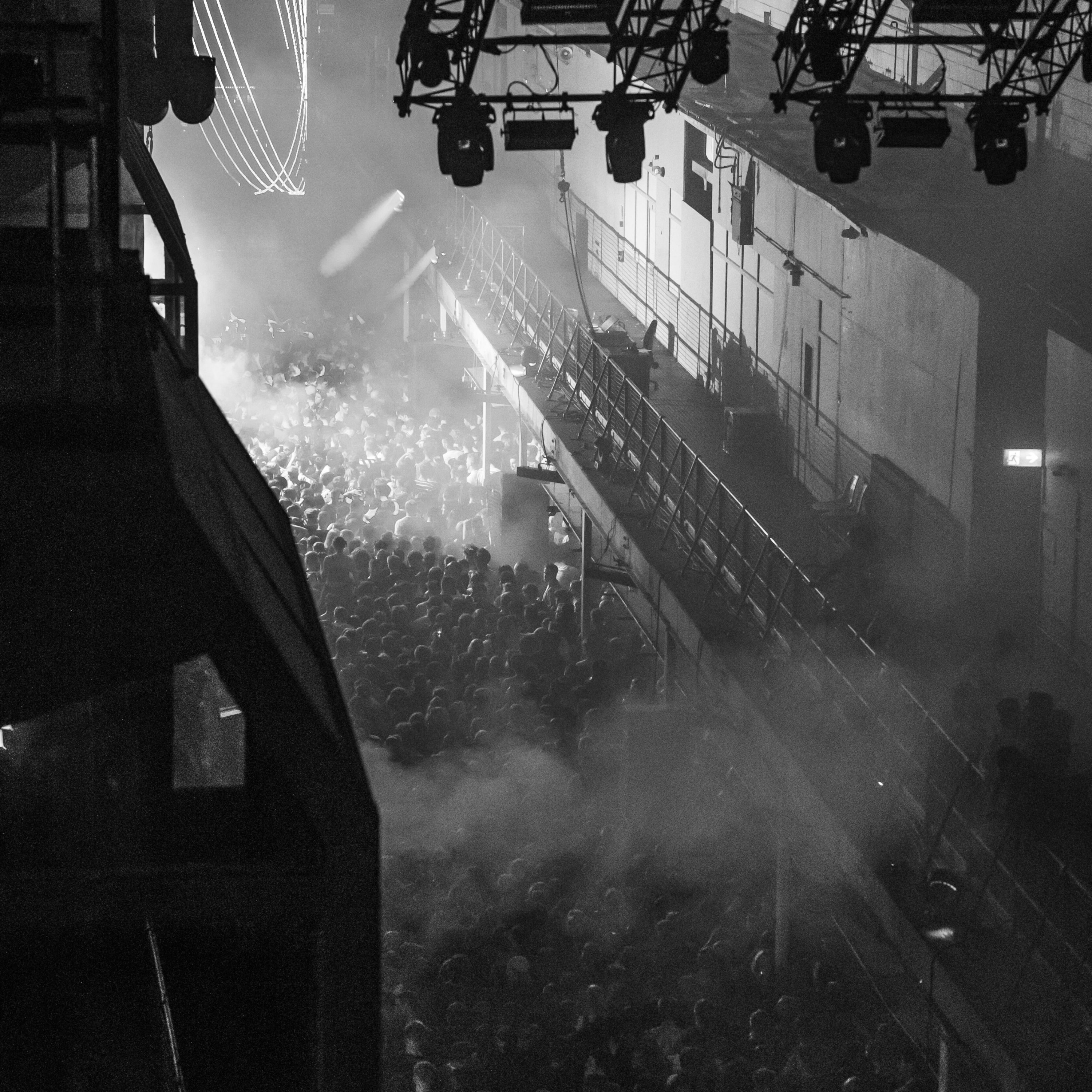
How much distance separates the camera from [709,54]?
1212 centimetres

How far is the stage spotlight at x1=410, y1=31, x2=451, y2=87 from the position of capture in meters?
11.8

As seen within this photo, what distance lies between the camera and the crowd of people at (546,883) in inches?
437

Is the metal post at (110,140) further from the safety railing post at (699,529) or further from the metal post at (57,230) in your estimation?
the safety railing post at (699,529)

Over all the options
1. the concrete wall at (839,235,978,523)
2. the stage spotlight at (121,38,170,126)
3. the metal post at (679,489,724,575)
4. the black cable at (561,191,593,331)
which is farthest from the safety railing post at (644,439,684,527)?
the black cable at (561,191,593,331)

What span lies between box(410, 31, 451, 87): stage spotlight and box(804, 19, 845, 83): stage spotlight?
8.20 feet

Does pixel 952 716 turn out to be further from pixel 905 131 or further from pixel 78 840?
pixel 78 840

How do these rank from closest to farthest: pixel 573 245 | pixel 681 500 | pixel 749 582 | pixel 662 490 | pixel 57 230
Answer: pixel 57 230
pixel 749 582
pixel 681 500
pixel 662 490
pixel 573 245

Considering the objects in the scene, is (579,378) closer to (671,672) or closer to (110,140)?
(671,672)

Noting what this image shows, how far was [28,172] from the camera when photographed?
8.75m

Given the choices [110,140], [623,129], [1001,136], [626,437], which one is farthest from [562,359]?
[110,140]

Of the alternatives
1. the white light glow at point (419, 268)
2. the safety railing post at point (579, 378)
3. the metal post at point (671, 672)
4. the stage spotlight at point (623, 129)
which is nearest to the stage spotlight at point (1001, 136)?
the stage spotlight at point (623, 129)

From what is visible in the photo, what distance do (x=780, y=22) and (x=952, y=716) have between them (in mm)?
17719

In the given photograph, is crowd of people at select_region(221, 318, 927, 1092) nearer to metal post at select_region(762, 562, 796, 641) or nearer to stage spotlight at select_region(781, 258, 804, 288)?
metal post at select_region(762, 562, 796, 641)

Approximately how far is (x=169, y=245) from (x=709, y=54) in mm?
4807
